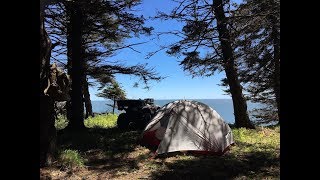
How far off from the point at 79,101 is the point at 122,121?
8.15 feet

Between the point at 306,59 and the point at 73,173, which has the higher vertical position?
the point at 306,59

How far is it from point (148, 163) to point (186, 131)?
2.18 meters

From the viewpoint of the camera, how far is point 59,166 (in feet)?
30.5

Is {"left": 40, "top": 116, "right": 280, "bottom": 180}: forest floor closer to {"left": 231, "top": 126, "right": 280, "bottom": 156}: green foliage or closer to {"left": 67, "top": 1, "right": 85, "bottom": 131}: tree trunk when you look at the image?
{"left": 231, "top": 126, "right": 280, "bottom": 156}: green foliage

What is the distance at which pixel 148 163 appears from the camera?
34.2 ft

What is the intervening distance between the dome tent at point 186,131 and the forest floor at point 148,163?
1.10 ft

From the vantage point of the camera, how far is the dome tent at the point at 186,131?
38.6 ft

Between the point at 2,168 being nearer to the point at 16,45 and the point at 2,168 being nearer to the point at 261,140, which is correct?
the point at 16,45

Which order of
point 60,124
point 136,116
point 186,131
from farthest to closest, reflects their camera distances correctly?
point 60,124 → point 136,116 → point 186,131

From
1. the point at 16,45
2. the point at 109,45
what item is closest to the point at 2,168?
the point at 16,45

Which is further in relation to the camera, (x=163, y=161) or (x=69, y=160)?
(x=163, y=161)

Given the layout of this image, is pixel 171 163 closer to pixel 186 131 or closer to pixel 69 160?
pixel 186 131

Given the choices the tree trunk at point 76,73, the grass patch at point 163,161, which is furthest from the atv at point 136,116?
the grass patch at point 163,161

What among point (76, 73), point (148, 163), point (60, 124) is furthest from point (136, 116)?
point (148, 163)
